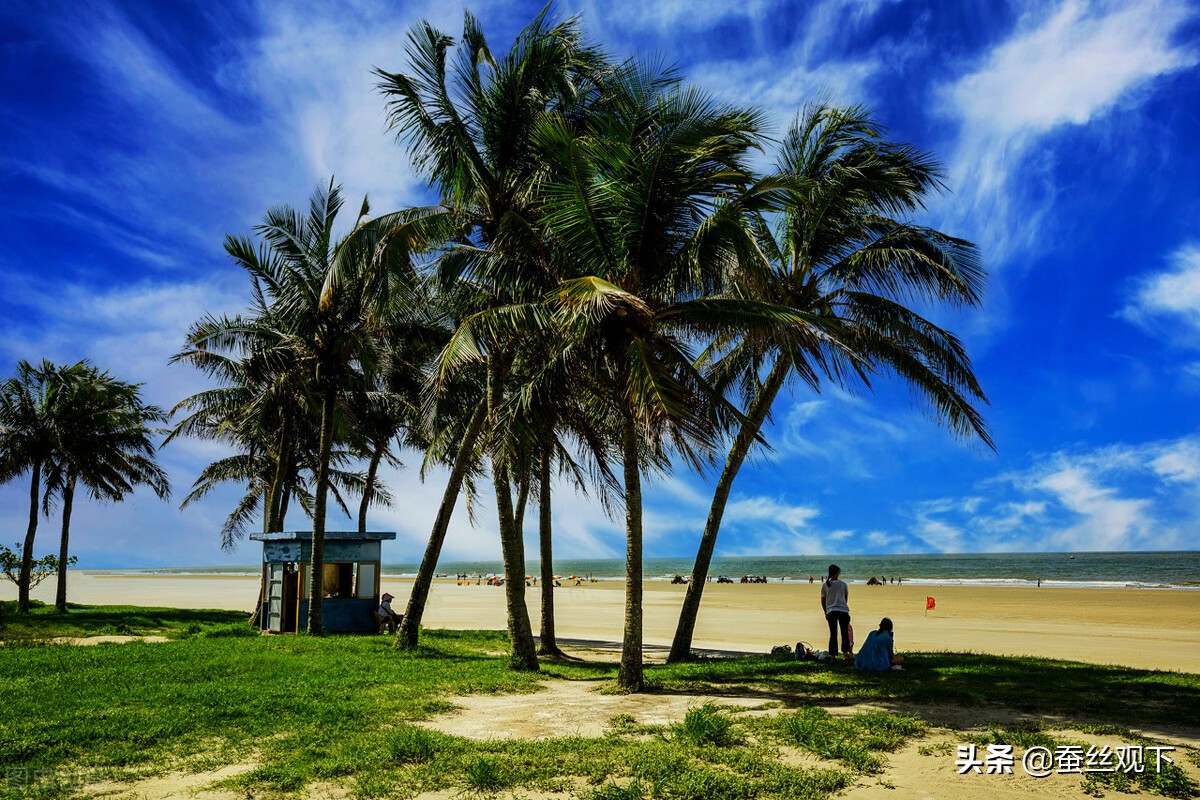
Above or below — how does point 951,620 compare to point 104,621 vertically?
below

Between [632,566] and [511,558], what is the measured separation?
10.2ft

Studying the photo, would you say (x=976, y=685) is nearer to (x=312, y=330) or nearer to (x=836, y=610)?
(x=836, y=610)

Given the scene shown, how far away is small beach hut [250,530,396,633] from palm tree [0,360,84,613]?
36.8ft

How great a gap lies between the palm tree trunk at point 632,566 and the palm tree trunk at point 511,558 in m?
2.16

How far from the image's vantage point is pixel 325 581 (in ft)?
59.5

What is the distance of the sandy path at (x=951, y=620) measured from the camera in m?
18.1

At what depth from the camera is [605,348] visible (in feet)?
33.7

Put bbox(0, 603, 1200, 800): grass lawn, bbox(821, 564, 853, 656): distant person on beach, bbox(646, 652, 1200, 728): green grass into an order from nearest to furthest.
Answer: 1. bbox(0, 603, 1200, 800): grass lawn
2. bbox(646, 652, 1200, 728): green grass
3. bbox(821, 564, 853, 656): distant person on beach

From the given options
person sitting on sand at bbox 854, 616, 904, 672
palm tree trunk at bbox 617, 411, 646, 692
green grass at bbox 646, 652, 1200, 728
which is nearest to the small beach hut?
green grass at bbox 646, 652, 1200, 728

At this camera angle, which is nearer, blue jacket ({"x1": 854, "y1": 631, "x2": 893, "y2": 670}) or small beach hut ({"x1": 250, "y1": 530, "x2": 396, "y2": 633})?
blue jacket ({"x1": 854, "y1": 631, "x2": 893, "y2": 670})

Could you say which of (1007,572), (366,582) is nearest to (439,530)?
(366,582)

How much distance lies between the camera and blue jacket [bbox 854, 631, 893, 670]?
36.4 feet

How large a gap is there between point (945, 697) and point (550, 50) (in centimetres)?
1044

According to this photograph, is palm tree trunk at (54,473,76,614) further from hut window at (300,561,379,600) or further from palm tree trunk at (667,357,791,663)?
palm tree trunk at (667,357,791,663)
